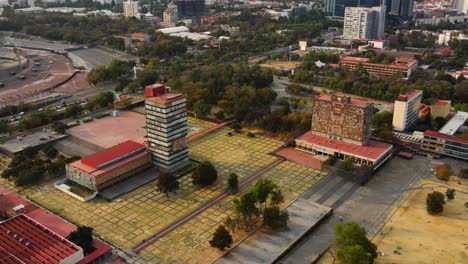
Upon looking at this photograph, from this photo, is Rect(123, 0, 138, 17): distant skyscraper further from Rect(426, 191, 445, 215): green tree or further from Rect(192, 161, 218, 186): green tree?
Rect(426, 191, 445, 215): green tree

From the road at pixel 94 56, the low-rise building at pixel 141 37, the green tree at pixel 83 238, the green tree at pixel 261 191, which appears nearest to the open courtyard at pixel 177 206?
the green tree at pixel 83 238

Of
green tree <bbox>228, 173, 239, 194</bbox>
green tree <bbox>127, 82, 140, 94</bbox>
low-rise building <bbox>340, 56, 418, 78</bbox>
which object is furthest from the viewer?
low-rise building <bbox>340, 56, 418, 78</bbox>

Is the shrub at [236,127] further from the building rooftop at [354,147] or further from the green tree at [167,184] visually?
the green tree at [167,184]

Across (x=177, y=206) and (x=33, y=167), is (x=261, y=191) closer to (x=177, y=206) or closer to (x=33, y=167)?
(x=177, y=206)

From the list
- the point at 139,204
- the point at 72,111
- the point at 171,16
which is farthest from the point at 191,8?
the point at 139,204

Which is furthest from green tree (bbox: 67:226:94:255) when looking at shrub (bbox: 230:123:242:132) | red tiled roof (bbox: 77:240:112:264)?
shrub (bbox: 230:123:242:132)

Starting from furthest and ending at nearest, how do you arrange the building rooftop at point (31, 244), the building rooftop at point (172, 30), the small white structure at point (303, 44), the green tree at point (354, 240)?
the building rooftop at point (172, 30)
the small white structure at point (303, 44)
the green tree at point (354, 240)
the building rooftop at point (31, 244)

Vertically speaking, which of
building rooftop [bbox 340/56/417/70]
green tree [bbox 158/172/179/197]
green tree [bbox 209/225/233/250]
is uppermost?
building rooftop [bbox 340/56/417/70]
